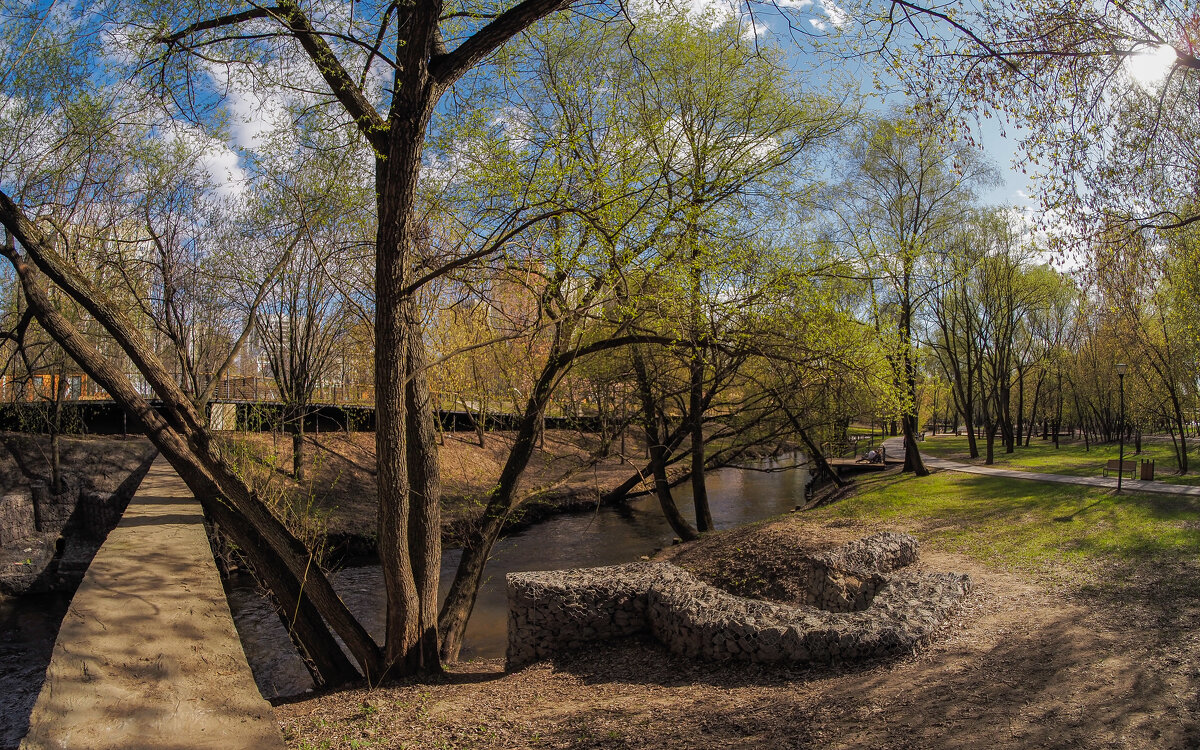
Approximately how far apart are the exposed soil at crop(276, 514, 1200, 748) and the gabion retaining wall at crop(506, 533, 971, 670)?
0.62 ft

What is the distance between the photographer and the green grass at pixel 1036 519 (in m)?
9.63

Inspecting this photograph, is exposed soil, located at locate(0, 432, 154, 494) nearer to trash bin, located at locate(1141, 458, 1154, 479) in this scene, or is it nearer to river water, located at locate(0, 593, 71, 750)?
river water, located at locate(0, 593, 71, 750)

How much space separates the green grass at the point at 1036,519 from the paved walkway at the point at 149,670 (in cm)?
914

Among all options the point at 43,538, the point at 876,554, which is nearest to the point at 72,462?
the point at 43,538

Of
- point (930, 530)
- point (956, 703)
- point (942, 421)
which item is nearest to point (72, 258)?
point (956, 703)

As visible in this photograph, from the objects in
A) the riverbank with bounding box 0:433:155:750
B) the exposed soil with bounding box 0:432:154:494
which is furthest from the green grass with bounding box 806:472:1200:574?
the exposed soil with bounding box 0:432:154:494

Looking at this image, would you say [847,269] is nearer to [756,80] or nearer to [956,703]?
[756,80]

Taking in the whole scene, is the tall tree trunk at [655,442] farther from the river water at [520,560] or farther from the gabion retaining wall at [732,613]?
the gabion retaining wall at [732,613]

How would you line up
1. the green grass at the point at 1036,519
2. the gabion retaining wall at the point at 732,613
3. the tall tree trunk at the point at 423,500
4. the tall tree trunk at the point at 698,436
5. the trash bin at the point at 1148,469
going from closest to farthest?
the gabion retaining wall at the point at 732,613, the tall tree trunk at the point at 423,500, the green grass at the point at 1036,519, the tall tree trunk at the point at 698,436, the trash bin at the point at 1148,469

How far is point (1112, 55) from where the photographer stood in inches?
234

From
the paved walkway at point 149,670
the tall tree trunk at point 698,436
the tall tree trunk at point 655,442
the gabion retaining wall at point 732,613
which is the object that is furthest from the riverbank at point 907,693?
the tall tree trunk at point 655,442

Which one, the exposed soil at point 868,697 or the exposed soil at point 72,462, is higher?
the exposed soil at point 72,462

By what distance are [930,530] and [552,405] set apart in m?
7.30

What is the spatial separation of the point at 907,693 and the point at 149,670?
5.00m
